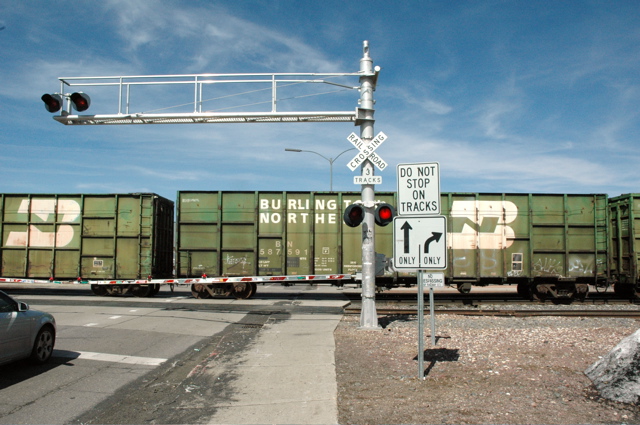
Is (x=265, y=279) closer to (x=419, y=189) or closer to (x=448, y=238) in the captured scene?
(x=448, y=238)

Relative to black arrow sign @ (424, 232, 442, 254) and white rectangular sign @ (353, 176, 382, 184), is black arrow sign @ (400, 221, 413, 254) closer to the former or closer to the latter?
black arrow sign @ (424, 232, 442, 254)

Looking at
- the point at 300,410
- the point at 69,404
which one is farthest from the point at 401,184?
the point at 69,404

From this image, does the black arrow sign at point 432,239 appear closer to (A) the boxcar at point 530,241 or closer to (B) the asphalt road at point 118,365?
(B) the asphalt road at point 118,365

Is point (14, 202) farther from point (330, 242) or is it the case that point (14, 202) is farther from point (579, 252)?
point (579, 252)

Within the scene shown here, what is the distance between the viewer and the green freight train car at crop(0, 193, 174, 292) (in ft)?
61.9

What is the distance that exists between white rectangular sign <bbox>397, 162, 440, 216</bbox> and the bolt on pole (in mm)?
4084

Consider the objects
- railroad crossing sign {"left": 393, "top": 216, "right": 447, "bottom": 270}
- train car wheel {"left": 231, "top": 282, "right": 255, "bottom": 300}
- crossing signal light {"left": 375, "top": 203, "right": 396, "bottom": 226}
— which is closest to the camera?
railroad crossing sign {"left": 393, "top": 216, "right": 447, "bottom": 270}

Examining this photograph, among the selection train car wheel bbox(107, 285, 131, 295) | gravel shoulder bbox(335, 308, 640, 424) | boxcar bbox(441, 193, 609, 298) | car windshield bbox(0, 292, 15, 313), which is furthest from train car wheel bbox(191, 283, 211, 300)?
car windshield bbox(0, 292, 15, 313)

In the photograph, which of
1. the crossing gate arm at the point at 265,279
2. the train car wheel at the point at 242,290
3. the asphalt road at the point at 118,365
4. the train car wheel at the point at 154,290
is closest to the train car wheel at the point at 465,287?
the crossing gate arm at the point at 265,279

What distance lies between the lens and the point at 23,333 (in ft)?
23.0

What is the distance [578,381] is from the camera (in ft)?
20.2

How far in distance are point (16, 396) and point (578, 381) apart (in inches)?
285

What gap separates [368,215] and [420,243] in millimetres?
4753

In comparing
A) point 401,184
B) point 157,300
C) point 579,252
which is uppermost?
point 401,184
